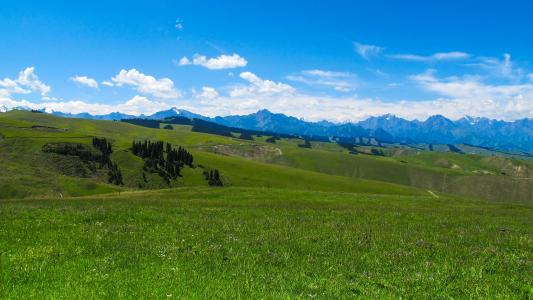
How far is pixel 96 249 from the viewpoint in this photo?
17609 mm

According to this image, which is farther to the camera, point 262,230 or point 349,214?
point 349,214

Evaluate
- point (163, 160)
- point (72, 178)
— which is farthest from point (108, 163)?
point (72, 178)

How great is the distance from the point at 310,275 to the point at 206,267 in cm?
390

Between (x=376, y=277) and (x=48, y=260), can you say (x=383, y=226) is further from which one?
(x=48, y=260)

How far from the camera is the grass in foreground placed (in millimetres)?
13258

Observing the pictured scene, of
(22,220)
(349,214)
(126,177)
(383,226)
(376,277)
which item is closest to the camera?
(376,277)

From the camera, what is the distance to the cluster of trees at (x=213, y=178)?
169 meters

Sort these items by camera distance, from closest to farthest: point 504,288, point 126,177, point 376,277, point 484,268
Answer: point 504,288
point 376,277
point 484,268
point 126,177

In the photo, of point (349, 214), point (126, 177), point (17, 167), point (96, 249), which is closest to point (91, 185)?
point (17, 167)

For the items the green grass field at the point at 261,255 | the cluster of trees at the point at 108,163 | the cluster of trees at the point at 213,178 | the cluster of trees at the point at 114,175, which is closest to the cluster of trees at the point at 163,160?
the cluster of trees at the point at 213,178

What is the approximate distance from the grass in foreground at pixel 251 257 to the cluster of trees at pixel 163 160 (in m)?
134

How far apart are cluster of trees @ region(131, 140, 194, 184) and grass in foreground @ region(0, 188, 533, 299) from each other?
134 meters

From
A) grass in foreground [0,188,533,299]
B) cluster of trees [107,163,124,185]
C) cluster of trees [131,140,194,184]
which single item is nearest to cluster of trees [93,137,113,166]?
cluster of trees [107,163,124,185]

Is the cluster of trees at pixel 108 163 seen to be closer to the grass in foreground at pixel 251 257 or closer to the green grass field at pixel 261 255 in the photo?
the green grass field at pixel 261 255
